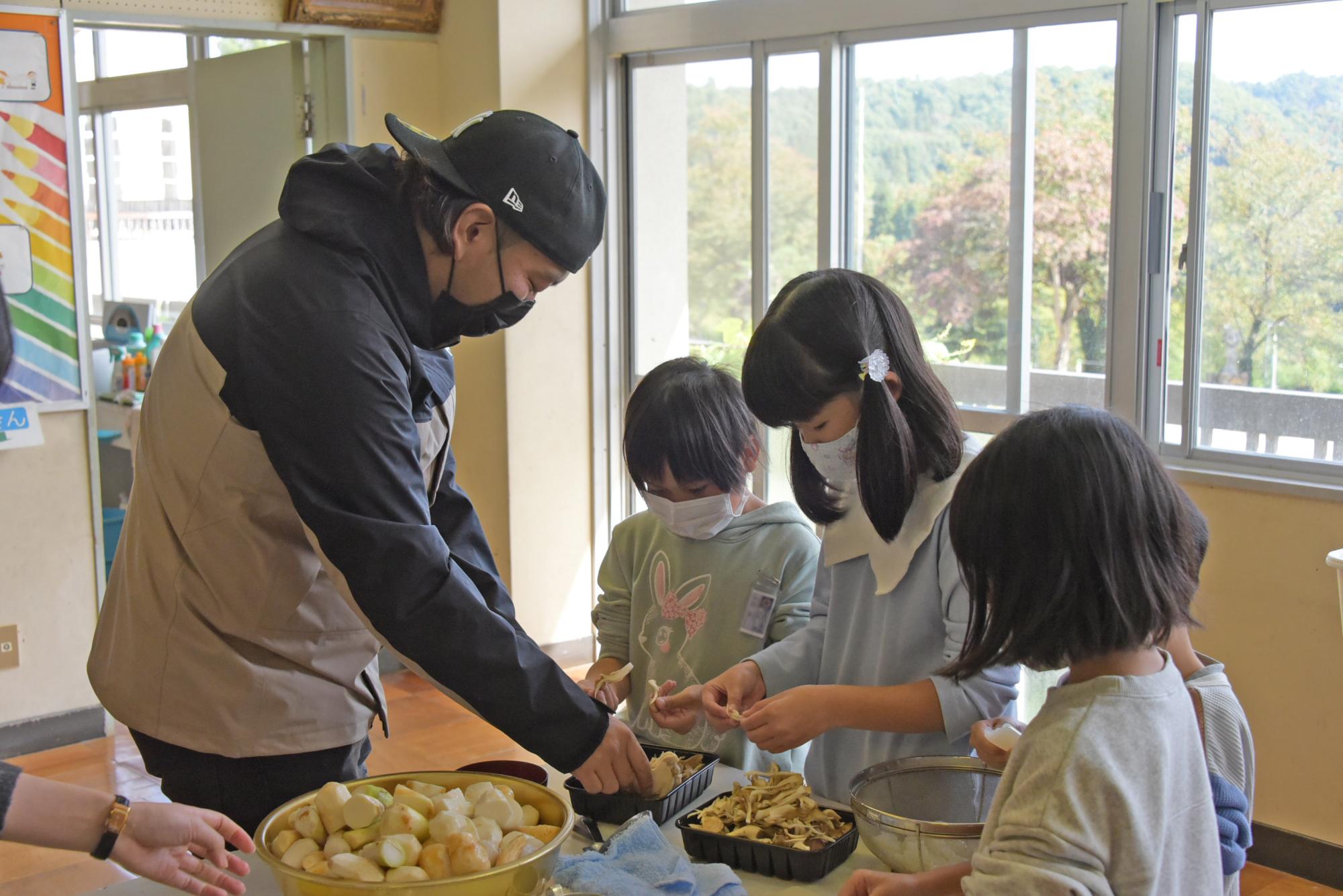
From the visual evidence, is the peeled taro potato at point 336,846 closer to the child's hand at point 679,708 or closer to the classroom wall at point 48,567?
the child's hand at point 679,708

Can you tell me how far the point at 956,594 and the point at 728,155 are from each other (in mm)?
2682

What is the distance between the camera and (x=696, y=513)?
6.60ft

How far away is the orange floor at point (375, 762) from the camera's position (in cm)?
283

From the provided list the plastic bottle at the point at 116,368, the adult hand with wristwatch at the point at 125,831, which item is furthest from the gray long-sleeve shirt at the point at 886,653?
the plastic bottle at the point at 116,368

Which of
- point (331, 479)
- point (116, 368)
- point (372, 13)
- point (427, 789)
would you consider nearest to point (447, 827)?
point (427, 789)

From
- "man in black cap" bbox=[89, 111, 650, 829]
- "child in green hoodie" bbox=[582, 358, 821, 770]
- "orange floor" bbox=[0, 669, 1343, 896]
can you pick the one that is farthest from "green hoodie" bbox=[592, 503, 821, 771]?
"orange floor" bbox=[0, 669, 1343, 896]

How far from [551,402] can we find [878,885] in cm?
327

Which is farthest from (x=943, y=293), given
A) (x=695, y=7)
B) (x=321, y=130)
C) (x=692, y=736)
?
(x=321, y=130)

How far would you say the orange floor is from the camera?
9.27 feet

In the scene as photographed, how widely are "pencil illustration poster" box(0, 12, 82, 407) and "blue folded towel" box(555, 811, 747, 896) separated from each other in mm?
2819

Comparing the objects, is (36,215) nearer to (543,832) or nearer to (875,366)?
(875,366)

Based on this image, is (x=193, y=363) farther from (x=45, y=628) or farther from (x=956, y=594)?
(x=45, y=628)

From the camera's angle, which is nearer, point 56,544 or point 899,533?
point 899,533

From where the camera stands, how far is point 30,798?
1130 millimetres
